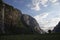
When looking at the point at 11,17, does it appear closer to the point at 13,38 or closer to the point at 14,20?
the point at 14,20

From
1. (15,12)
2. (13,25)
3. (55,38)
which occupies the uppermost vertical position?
(15,12)

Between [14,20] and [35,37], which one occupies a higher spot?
[14,20]

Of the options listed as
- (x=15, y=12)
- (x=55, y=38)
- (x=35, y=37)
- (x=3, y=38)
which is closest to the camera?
(x=55, y=38)

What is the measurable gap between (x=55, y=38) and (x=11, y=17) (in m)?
74.0

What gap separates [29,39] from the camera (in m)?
20.2

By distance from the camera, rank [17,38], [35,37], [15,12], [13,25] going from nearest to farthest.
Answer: [35,37], [17,38], [13,25], [15,12]

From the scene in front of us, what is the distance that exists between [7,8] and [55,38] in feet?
222

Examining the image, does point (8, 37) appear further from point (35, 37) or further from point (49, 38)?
point (49, 38)

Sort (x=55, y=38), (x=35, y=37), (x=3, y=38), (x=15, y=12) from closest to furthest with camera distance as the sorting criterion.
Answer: (x=55, y=38) < (x=35, y=37) < (x=3, y=38) < (x=15, y=12)

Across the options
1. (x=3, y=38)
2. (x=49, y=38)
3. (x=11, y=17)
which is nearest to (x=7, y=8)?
(x=11, y=17)

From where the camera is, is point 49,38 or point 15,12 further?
point 15,12

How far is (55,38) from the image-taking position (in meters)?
17.6

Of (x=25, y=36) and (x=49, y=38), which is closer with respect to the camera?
(x=49, y=38)

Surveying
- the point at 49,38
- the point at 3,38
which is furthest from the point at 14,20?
the point at 49,38
